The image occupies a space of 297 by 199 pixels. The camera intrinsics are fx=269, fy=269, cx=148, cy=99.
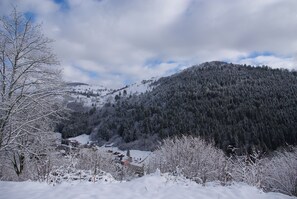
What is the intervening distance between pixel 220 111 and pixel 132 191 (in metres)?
106

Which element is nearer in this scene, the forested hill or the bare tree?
the bare tree

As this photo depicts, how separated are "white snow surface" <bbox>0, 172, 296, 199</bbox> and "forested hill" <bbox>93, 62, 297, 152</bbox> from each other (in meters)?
62.7

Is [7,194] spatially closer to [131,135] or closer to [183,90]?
[131,135]

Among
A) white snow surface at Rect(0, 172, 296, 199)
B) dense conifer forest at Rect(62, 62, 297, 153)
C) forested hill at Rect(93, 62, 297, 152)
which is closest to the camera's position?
white snow surface at Rect(0, 172, 296, 199)

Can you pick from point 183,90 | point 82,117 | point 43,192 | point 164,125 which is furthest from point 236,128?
point 82,117

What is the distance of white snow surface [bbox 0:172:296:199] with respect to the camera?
6.99 meters

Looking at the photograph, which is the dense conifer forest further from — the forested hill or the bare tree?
the bare tree

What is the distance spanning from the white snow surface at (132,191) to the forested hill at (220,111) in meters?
62.7

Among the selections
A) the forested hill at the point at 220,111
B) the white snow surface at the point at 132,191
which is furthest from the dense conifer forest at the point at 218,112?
the white snow surface at the point at 132,191

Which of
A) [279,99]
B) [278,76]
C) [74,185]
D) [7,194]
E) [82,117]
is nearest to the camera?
[7,194]

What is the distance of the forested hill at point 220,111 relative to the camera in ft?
272

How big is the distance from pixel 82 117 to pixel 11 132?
516ft

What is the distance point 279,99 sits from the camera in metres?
111

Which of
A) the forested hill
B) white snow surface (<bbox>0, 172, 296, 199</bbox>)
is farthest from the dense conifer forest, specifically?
white snow surface (<bbox>0, 172, 296, 199</bbox>)
